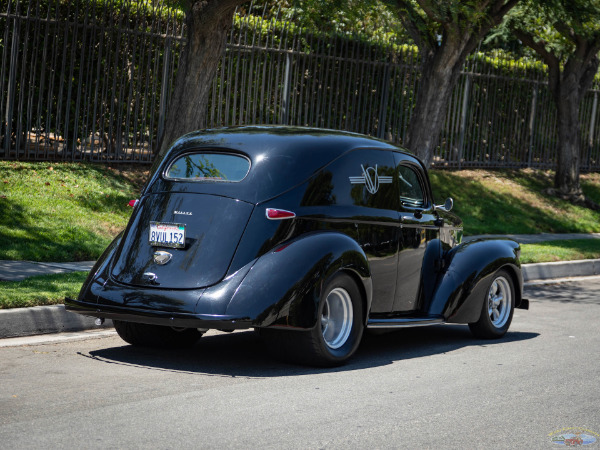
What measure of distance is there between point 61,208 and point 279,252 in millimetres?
6960

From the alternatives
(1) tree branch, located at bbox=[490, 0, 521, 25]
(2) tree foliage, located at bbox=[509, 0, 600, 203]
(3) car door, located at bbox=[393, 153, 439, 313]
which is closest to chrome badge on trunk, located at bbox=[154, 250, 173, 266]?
(3) car door, located at bbox=[393, 153, 439, 313]

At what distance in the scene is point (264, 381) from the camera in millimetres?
6137

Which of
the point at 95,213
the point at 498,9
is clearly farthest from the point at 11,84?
the point at 498,9

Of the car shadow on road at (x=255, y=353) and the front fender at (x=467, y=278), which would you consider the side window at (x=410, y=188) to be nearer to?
the front fender at (x=467, y=278)

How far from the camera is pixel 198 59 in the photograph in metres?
12.7

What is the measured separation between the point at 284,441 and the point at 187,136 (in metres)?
3.19

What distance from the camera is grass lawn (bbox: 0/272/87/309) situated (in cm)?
758

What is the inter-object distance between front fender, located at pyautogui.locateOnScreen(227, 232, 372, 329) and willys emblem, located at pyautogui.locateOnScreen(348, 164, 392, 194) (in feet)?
2.71

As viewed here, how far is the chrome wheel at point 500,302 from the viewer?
326 inches

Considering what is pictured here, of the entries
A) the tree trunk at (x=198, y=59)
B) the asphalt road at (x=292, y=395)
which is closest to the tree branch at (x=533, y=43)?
the tree trunk at (x=198, y=59)

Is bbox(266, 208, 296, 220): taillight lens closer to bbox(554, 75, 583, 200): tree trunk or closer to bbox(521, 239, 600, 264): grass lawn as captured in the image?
bbox(521, 239, 600, 264): grass lawn

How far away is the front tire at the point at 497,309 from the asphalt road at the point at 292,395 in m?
0.13

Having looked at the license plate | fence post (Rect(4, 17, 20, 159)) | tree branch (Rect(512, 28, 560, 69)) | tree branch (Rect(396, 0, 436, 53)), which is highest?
tree branch (Rect(512, 28, 560, 69))

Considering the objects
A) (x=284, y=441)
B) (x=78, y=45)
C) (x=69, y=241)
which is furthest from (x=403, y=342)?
(x=78, y=45)
